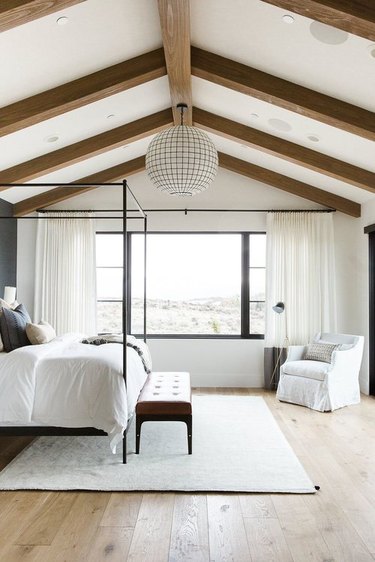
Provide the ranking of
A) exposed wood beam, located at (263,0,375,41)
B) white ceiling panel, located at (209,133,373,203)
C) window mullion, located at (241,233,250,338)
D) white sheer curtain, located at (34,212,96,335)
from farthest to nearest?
window mullion, located at (241,233,250,338) < white sheer curtain, located at (34,212,96,335) < white ceiling panel, located at (209,133,373,203) < exposed wood beam, located at (263,0,375,41)

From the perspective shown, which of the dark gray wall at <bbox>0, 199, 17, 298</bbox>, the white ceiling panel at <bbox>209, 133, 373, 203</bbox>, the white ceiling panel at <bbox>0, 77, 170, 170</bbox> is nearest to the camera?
the white ceiling panel at <bbox>0, 77, 170, 170</bbox>

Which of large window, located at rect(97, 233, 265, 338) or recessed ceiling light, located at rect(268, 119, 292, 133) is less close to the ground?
recessed ceiling light, located at rect(268, 119, 292, 133)

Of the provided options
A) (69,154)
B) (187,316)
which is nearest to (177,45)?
(69,154)

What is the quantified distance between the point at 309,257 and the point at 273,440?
3.03 m

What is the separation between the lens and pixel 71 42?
135 inches

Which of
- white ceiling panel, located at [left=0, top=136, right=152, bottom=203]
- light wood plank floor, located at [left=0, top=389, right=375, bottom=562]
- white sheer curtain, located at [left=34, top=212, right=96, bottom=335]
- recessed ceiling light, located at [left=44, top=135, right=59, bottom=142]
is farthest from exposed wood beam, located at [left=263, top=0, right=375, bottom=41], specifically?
white sheer curtain, located at [left=34, top=212, right=96, bottom=335]

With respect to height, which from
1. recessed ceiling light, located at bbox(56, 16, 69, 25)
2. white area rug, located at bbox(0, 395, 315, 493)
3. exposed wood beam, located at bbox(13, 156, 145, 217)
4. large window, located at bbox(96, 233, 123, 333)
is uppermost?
recessed ceiling light, located at bbox(56, 16, 69, 25)

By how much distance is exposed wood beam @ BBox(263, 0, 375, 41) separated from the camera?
8.45 ft

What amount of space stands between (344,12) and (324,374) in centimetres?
374

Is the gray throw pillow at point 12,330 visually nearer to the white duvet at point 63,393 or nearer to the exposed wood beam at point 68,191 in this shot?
the white duvet at point 63,393

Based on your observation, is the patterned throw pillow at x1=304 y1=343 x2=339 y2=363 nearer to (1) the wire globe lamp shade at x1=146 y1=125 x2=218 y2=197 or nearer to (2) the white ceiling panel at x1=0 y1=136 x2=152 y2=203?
(1) the wire globe lamp shade at x1=146 y1=125 x2=218 y2=197

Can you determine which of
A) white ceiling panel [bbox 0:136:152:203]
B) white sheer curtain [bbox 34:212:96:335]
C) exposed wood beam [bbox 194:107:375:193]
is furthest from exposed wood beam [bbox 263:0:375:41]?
white sheer curtain [bbox 34:212:96:335]

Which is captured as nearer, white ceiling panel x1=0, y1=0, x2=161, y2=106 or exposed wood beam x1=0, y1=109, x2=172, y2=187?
white ceiling panel x1=0, y1=0, x2=161, y2=106

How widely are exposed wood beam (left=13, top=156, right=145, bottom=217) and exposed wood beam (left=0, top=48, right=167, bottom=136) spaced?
245cm
